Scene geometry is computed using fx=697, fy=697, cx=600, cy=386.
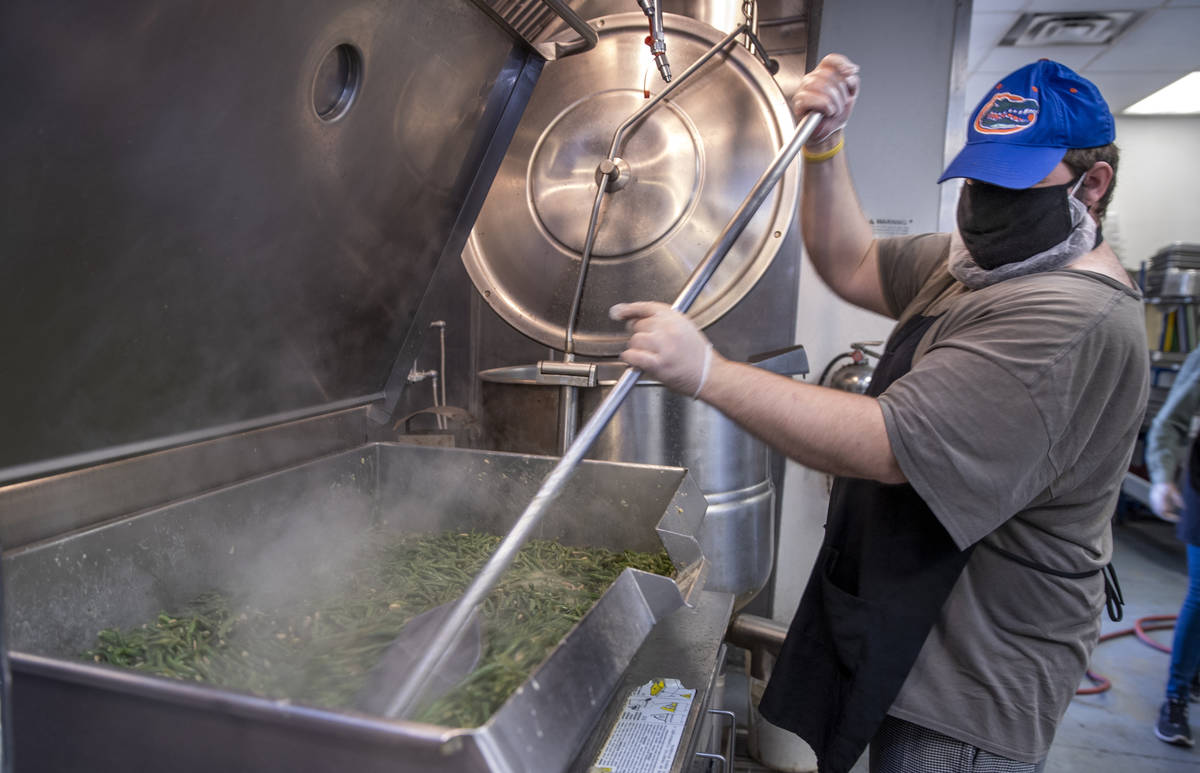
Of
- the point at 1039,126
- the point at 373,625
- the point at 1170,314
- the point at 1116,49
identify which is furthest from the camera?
the point at 1170,314

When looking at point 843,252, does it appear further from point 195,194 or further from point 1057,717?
point 195,194

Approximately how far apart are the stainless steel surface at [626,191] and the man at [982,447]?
803mm

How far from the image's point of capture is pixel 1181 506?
332cm

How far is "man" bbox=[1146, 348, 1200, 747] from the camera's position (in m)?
3.28

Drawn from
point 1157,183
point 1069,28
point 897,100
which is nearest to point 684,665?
point 897,100

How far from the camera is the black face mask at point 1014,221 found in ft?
4.39

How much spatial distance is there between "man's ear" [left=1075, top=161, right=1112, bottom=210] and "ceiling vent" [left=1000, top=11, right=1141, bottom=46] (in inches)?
199

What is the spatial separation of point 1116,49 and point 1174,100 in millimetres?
2324

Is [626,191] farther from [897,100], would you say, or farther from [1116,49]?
[1116,49]

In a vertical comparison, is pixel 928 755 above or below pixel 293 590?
below

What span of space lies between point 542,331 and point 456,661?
1.49m

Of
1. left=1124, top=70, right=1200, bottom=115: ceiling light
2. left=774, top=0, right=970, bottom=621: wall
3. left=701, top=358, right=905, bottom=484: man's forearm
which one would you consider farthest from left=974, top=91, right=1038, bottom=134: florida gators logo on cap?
left=1124, top=70, right=1200, bottom=115: ceiling light

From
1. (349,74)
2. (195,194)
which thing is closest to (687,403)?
(349,74)

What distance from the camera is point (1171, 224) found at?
27.1 ft
